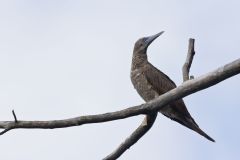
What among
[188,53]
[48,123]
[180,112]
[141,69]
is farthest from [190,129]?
[48,123]

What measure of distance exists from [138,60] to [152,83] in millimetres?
790

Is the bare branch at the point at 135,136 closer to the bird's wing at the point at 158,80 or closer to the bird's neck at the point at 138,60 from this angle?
the bird's wing at the point at 158,80

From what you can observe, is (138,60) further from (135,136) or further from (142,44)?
(135,136)

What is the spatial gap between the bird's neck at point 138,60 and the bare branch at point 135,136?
11.0 feet

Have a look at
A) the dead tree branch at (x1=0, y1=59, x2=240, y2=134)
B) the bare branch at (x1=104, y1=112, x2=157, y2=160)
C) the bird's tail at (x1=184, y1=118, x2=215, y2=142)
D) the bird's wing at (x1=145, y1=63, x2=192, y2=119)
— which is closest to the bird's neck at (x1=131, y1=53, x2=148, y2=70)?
the bird's wing at (x1=145, y1=63, x2=192, y2=119)

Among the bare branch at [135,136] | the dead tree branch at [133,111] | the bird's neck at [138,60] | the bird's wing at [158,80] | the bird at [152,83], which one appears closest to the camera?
the dead tree branch at [133,111]

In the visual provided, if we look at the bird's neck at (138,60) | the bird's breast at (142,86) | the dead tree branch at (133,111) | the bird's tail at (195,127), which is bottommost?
the bird's tail at (195,127)

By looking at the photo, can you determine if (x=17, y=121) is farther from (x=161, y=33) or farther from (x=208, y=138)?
(x=161, y=33)

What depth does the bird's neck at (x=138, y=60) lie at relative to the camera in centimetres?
1019

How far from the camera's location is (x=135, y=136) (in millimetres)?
6805

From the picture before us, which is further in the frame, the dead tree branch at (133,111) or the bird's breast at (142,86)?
the bird's breast at (142,86)

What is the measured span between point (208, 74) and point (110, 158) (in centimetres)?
130

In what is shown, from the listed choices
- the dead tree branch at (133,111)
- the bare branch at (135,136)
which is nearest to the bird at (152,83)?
the bare branch at (135,136)

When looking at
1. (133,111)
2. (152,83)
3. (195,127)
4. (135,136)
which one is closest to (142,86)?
(152,83)
